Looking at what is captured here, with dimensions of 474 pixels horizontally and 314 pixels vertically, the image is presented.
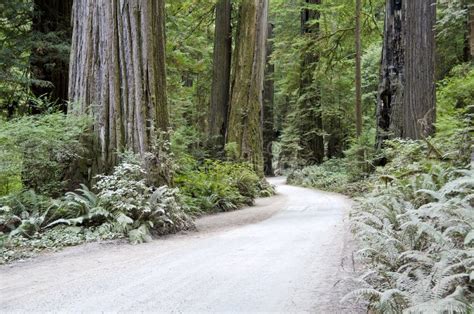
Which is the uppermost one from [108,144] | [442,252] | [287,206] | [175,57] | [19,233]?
[175,57]

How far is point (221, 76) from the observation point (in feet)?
52.2

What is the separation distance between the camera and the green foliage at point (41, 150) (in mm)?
5785

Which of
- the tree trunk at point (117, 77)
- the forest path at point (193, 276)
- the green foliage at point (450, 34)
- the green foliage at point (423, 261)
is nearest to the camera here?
the green foliage at point (423, 261)

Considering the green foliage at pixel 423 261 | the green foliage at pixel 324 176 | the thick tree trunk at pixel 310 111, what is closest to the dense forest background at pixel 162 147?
the green foliage at pixel 423 261

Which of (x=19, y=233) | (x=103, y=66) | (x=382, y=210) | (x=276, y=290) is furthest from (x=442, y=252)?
(x=103, y=66)

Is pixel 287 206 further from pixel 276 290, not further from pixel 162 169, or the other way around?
pixel 276 290

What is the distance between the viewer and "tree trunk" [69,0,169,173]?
6949 millimetres

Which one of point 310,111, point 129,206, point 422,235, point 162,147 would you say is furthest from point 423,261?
point 310,111

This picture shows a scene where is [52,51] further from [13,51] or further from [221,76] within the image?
[221,76]

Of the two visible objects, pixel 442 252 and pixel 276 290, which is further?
pixel 276 290

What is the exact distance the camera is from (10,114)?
33.3ft

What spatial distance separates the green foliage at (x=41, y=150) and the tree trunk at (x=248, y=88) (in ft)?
24.2

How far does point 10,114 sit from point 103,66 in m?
4.47

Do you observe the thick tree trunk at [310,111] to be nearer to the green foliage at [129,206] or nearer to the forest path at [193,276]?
the green foliage at [129,206]
